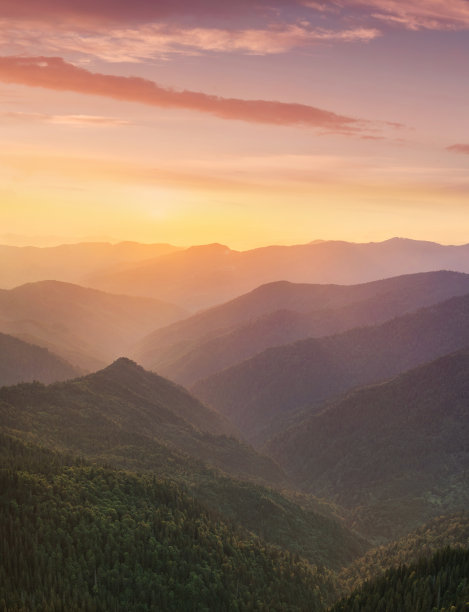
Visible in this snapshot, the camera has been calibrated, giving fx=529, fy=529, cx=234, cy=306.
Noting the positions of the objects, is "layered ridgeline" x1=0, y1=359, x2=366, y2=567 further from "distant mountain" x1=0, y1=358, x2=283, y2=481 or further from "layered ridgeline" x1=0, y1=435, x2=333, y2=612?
"layered ridgeline" x1=0, y1=435, x2=333, y2=612

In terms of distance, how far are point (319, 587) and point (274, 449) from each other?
320ft

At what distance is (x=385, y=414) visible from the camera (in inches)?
5822

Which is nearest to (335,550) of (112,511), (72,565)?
(112,511)

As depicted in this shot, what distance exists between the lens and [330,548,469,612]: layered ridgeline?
119ft

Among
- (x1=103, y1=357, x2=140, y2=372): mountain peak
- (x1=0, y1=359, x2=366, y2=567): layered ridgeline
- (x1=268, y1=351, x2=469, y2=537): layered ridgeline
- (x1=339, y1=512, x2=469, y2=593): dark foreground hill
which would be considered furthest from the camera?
(x1=103, y1=357, x2=140, y2=372): mountain peak

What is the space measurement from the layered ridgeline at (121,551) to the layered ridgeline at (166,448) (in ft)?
43.9

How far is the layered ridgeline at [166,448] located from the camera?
78.6 meters

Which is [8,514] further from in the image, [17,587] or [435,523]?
[435,523]

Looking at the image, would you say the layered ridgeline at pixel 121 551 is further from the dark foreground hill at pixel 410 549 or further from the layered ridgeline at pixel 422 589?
the layered ridgeline at pixel 422 589

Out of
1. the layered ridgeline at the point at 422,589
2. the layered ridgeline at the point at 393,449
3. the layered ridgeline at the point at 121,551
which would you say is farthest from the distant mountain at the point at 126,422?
the layered ridgeline at the point at 422,589

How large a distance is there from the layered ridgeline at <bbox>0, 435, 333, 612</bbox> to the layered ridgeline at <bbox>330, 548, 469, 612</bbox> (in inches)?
447

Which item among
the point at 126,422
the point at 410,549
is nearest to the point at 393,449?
the point at 410,549

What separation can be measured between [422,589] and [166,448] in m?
68.0

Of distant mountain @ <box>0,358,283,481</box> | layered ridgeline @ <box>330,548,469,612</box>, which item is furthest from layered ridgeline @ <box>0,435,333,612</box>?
distant mountain @ <box>0,358,283,481</box>
